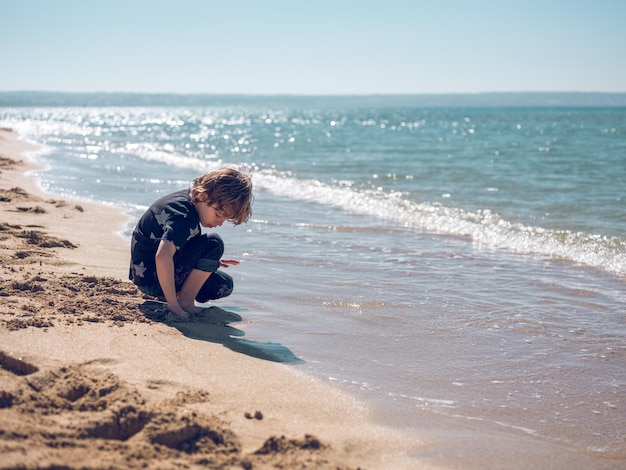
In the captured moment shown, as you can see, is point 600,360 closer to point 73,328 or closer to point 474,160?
point 73,328

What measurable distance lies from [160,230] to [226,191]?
19.8 inches

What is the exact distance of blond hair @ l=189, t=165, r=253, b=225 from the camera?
4203mm

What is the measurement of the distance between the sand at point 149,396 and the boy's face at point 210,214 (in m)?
0.60

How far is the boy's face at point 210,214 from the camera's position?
4.27 metres

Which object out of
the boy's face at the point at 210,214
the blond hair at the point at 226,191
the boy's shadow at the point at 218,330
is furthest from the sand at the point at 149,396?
the blond hair at the point at 226,191

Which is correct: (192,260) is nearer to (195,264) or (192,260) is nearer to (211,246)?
(195,264)

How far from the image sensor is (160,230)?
4387mm

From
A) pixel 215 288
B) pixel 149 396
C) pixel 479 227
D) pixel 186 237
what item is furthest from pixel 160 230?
pixel 479 227

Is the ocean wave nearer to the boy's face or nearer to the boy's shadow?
the boy's shadow

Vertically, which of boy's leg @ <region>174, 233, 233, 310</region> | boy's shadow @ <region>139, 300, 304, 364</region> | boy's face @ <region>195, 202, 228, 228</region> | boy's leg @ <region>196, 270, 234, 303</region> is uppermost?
boy's face @ <region>195, 202, 228, 228</region>

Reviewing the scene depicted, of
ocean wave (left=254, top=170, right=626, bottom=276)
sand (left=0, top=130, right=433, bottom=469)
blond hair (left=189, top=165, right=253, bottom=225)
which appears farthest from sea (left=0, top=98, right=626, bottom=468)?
blond hair (left=189, top=165, right=253, bottom=225)

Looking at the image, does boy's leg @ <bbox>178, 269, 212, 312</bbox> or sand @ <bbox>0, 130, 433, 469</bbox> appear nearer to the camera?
sand @ <bbox>0, 130, 433, 469</bbox>

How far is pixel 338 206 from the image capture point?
10.6 meters

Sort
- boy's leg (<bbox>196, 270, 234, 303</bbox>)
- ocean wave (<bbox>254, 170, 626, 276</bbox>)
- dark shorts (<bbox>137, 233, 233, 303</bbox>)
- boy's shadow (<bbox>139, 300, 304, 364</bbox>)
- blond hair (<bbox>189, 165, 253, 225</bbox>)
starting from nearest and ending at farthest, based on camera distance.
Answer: boy's shadow (<bbox>139, 300, 304, 364</bbox>)
blond hair (<bbox>189, 165, 253, 225</bbox>)
dark shorts (<bbox>137, 233, 233, 303</bbox>)
boy's leg (<bbox>196, 270, 234, 303</bbox>)
ocean wave (<bbox>254, 170, 626, 276</bbox>)
